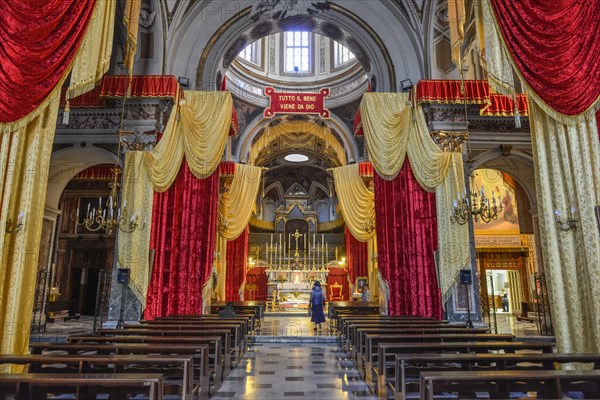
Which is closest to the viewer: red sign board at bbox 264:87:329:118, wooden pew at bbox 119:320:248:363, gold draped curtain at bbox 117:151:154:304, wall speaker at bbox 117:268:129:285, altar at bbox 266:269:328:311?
wooden pew at bbox 119:320:248:363

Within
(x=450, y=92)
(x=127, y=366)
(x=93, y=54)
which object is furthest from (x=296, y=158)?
(x=127, y=366)

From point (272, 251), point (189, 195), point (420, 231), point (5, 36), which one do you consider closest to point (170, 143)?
point (189, 195)

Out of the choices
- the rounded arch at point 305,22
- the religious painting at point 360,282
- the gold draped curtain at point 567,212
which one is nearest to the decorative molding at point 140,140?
the rounded arch at point 305,22

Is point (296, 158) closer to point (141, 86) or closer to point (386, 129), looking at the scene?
point (386, 129)

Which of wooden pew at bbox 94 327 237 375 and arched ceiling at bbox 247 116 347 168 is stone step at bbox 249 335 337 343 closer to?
wooden pew at bbox 94 327 237 375

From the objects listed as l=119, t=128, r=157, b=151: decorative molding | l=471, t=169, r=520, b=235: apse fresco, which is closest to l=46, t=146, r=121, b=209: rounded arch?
l=119, t=128, r=157, b=151: decorative molding

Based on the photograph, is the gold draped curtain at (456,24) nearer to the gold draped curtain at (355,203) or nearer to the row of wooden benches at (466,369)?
the row of wooden benches at (466,369)

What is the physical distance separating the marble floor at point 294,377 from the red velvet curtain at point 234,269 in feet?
30.5

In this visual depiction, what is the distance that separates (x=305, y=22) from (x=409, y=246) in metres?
6.55

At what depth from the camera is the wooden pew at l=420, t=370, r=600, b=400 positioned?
2.40 meters

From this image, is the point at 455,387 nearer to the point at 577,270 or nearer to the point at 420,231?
the point at 577,270

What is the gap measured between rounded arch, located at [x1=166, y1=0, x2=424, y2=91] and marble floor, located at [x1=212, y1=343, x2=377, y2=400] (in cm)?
657

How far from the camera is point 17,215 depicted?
3857 mm

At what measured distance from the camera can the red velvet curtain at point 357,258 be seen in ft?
56.3
